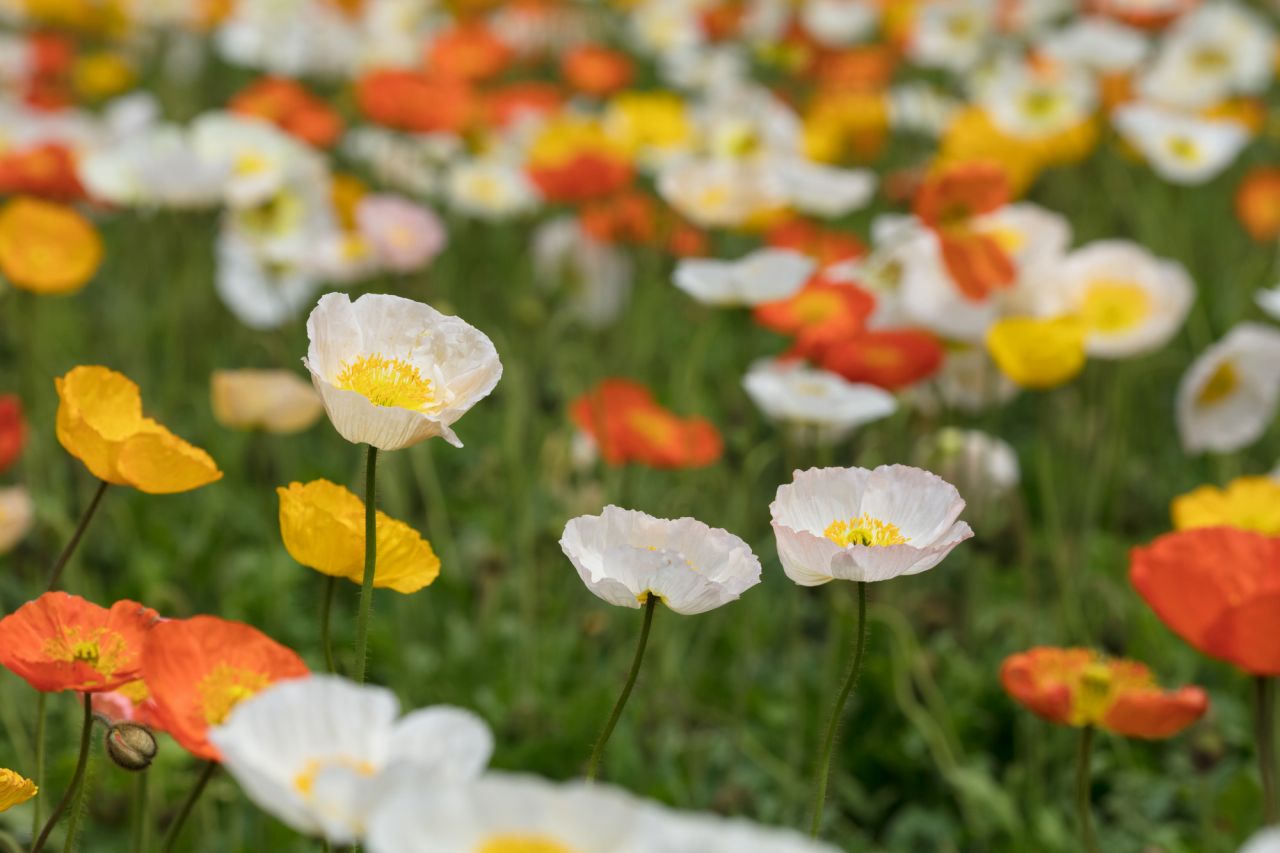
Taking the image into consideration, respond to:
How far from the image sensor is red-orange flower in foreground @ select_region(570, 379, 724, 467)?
5.97 feet

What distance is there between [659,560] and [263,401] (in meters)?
1.06

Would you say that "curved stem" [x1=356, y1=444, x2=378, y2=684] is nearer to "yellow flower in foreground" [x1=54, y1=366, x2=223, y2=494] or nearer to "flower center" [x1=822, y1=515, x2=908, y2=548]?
"yellow flower in foreground" [x1=54, y1=366, x2=223, y2=494]

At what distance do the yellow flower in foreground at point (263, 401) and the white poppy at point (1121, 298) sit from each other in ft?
2.94

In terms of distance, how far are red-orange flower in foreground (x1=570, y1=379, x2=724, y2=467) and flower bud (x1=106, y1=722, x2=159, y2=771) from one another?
0.93 m

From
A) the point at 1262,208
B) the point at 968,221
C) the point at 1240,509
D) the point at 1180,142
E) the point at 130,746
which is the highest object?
the point at 130,746

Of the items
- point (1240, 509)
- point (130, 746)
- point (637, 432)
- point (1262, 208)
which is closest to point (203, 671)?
point (130, 746)

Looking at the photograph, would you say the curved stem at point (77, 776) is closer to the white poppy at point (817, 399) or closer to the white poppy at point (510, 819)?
the white poppy at point (510, 819)

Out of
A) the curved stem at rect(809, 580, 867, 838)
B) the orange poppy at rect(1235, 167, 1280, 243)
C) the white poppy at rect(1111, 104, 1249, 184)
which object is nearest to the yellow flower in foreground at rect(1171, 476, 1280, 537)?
the curved stem at rect(809, 580, 867, 838)

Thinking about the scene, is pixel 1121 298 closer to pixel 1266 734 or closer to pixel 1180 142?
pixel 1180 142

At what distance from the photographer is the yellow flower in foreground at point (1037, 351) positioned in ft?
5.59

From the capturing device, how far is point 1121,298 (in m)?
2.06

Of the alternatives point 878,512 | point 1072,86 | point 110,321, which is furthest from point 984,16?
point 878,512

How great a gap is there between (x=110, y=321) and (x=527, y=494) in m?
1.23

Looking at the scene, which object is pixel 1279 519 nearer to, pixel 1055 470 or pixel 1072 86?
pixel 1055 470
